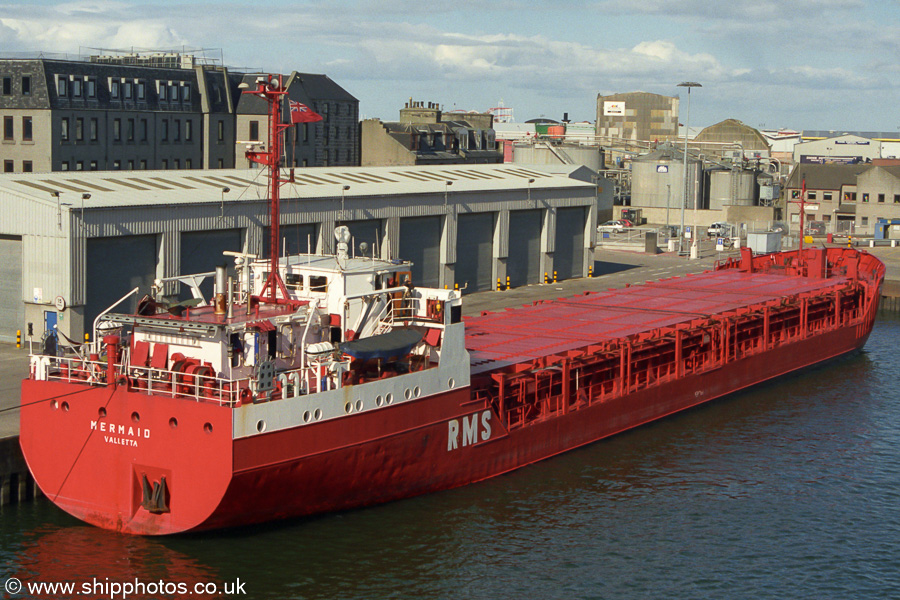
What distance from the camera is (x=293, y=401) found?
2723 centimetres

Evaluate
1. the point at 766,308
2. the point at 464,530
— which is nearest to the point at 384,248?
the point at 766,308

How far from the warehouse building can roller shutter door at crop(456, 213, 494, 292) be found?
0.09 m

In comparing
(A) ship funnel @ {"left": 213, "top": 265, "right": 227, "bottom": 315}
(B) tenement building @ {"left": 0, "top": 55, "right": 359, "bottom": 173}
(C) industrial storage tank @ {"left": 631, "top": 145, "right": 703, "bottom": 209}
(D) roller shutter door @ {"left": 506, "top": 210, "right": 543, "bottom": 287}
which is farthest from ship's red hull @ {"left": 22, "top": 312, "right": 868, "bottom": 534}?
(C) industrial storage tank @ {"left": 631, "top": 145, "right": 703, "bottom": 209}

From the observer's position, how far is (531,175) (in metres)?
73.4

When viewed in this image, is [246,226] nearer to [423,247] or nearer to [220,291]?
[423,247]

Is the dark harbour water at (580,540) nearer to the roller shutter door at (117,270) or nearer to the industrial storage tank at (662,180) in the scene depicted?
the roller shutter door at (117,270)

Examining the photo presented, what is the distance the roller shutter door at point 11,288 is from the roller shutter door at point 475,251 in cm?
2568

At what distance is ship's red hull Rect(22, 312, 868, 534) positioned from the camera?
87.0 feet

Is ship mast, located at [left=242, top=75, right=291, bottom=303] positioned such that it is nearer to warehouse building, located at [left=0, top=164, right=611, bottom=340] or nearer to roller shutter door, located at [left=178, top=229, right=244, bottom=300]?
warehouse building, located at [left=0, top=164, right=611, bottom=340]

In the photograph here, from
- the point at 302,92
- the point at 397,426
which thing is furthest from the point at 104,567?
the point at 302,92

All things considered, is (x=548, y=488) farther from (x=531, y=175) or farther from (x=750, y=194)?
(x=750, y=194)

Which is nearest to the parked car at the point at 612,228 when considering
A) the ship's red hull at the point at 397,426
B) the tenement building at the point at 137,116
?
the tenement building at the point at 137,116

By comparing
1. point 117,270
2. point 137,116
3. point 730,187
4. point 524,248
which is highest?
point 137,116

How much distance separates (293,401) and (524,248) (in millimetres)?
42707
